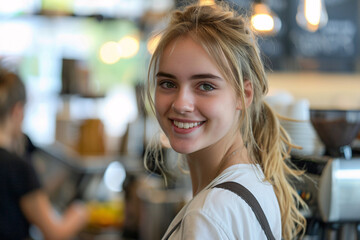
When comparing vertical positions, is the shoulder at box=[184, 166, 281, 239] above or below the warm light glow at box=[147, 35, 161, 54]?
below

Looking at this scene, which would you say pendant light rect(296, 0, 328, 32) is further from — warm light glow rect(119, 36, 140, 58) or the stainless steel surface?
warm light glow rect(119, 36, 140, 58)

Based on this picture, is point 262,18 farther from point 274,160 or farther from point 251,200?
point 251,200

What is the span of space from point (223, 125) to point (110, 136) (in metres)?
3.32

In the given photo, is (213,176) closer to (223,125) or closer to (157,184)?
(223,125)

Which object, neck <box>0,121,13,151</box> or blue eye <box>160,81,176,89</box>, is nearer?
blue eye <box>160,81,176,89</box>

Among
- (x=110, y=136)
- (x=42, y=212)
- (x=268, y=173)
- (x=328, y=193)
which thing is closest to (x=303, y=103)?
(x=328, y=193)

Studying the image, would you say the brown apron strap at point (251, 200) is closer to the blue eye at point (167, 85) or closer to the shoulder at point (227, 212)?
the shoulder at point (227, 212)

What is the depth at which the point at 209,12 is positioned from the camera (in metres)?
1.33

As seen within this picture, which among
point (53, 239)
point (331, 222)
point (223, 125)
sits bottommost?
point (53, 239)

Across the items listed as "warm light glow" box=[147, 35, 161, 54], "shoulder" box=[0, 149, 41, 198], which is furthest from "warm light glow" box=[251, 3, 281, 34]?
"shoulder" box=[0, 149, 41, 198]

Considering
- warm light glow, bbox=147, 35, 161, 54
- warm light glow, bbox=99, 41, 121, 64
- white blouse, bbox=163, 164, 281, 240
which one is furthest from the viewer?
warm light glow, bbox=99, 41, 121, 64

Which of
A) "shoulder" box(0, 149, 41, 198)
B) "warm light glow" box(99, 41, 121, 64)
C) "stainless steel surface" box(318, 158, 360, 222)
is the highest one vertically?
"warm light glow" box(99, 41, 121, 64)

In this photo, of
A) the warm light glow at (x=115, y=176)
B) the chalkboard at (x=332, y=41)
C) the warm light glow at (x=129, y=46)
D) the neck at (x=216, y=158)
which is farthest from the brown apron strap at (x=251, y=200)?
the chalkboard at (x=332, y=41)

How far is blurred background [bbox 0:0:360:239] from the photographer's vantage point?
4027mm
